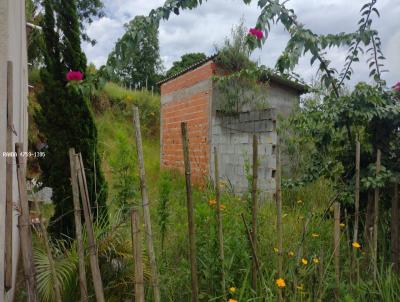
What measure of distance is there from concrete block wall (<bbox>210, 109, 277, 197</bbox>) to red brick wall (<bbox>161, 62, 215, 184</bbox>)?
1.06 feet

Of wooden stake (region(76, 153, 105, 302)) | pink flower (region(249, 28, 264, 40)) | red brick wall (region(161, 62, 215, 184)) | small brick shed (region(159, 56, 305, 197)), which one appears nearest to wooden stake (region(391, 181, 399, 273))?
pink flower (region(249, 28, 264, 40))

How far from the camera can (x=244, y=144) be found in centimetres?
590

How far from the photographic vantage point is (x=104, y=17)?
1931cm

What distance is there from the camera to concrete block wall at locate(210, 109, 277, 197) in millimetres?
5305

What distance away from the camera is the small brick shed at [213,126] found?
5.43 meters

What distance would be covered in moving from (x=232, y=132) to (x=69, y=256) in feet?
13.6

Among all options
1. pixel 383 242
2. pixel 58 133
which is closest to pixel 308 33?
pixel 383 242

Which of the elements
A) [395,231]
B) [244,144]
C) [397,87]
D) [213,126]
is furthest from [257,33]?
[213,126]

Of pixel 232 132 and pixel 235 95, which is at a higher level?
pixel 235 95

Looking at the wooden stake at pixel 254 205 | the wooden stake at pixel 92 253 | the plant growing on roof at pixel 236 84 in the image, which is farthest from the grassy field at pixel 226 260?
the plant growing on roof at pixel 236 84

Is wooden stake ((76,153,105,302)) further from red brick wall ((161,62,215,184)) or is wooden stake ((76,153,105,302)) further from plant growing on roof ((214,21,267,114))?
plant growing on roof ((214,21,267,114))

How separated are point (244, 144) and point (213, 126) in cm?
88

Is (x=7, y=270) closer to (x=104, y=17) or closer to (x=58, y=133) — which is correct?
(x=58, y=133)

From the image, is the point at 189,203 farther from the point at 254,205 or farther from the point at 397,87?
the point at 397,87
